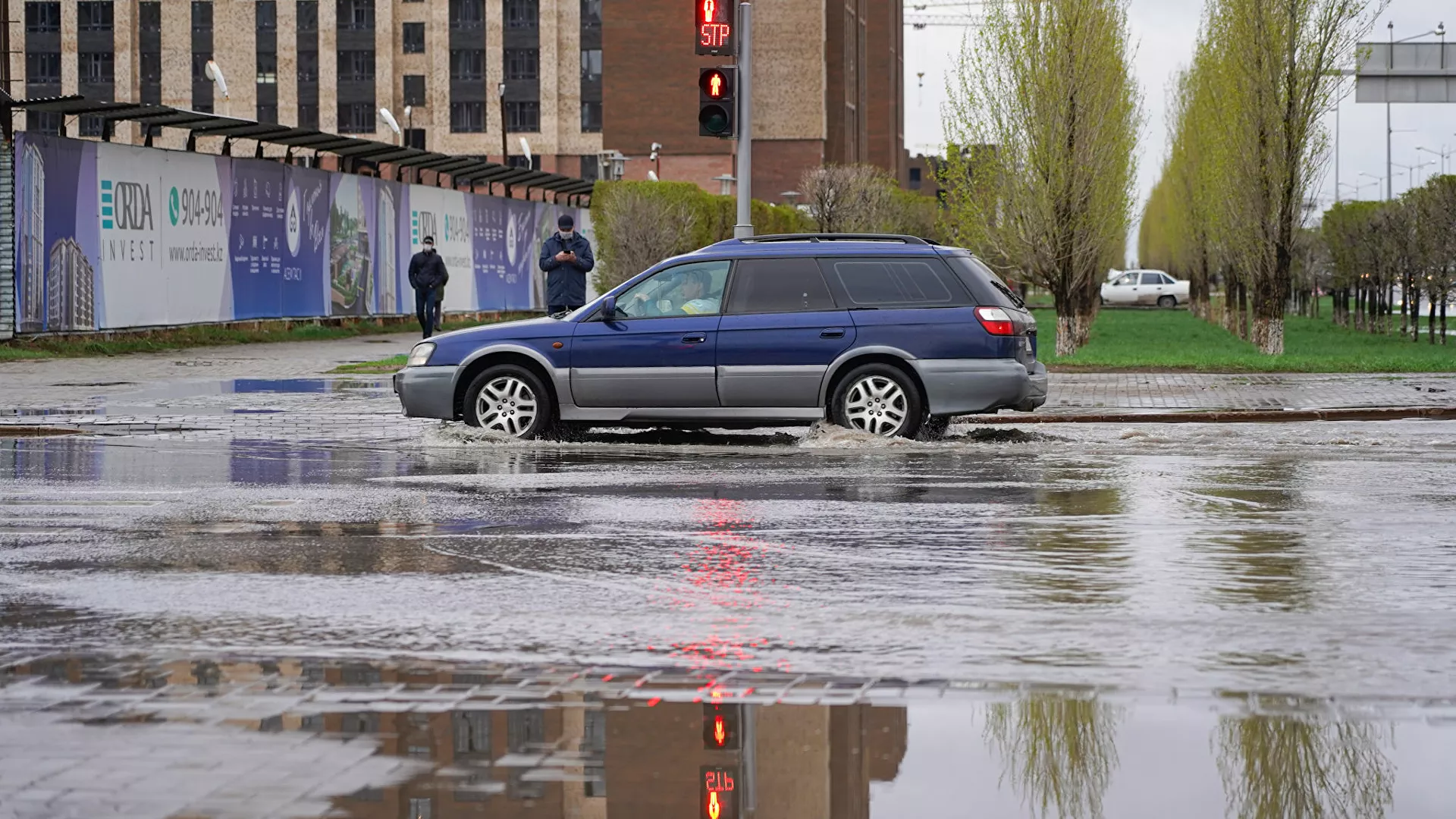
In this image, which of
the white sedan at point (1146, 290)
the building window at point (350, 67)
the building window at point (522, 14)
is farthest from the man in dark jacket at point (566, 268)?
the building window at point (522, 14)

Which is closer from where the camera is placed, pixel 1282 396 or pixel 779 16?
pixel 1282 396

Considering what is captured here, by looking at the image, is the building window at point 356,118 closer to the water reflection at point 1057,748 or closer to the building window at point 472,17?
the building window at point 472,17

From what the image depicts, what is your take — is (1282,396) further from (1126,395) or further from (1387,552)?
(1387,552)

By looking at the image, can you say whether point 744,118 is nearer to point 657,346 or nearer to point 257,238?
point 657,346

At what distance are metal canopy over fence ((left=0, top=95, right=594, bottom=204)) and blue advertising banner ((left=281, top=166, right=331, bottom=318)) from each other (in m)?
0.66

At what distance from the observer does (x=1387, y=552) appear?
367 inches

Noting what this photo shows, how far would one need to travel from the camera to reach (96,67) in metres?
114

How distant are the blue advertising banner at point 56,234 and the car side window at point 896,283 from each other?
1597cm

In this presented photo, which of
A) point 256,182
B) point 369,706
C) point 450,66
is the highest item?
point 450,66

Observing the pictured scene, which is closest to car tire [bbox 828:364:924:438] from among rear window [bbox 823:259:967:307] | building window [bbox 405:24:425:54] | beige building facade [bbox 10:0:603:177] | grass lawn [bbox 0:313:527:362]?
rear window [bbox 823:259:967:307]

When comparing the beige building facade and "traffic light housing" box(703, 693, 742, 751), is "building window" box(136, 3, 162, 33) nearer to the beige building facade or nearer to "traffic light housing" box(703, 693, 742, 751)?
the beige building facade

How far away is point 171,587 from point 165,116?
23.0 metres

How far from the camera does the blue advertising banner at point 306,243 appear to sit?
3678 cm

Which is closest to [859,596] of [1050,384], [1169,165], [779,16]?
[1050,384]
